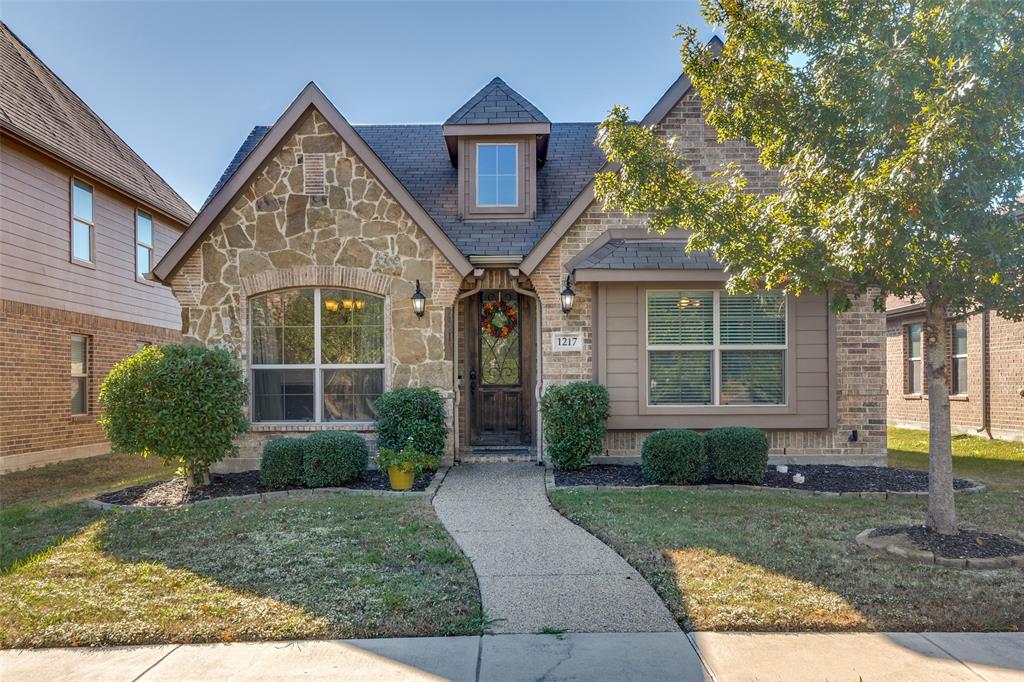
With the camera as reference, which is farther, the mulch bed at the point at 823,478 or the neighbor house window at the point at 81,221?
the neighbor house window at the point at 81,221

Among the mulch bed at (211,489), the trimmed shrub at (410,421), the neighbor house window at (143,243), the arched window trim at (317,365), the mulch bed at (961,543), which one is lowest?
the mulch bed at (211,489)

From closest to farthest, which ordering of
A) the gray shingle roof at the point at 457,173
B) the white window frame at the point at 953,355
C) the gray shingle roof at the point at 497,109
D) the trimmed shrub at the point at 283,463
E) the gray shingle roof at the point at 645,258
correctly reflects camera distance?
the trimmed shrub at the point at 283,463, the gray shingle roof at the point at 645,258, the gray shingle roof at the point at 457,173, the gray shingle roof at the point at 497,109, the white window frame at the point at 953,355

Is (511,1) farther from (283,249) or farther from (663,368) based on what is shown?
(663,368)

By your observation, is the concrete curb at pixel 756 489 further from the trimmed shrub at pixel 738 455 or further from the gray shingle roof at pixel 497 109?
the gray shingle roof at pixel 497 109

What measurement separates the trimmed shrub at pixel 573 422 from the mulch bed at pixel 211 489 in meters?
1.76

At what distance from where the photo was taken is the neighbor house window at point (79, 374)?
42.5ft

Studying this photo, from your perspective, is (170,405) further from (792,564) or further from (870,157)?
(870,157)

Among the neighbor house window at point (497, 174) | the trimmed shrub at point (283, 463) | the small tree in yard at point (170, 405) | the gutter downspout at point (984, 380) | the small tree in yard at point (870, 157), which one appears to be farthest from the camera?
the gutter downspout at point (984, 380)

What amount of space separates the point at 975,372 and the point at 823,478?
8.16 metres

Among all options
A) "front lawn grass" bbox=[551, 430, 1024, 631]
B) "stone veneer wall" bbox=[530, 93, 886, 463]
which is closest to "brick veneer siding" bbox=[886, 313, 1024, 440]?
"stone veneer wall" bbox=[530, 93, 886, 463]

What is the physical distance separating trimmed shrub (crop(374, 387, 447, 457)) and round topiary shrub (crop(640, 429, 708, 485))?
2858 millimetres

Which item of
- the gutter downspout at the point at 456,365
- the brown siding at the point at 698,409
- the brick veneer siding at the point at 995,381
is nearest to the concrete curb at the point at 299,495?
the gutter downspout at the point at 456,365

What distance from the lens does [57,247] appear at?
12406 mm

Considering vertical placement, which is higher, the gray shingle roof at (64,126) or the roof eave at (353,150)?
the gray shingle roof at (64,126)
